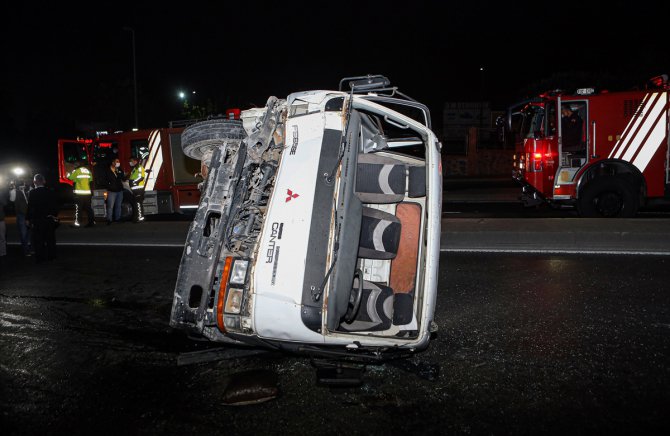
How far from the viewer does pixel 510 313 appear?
4992mm

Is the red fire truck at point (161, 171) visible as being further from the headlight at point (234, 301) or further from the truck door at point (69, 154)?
the headlight at point (234, 301)

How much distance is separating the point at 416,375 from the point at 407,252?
144cm

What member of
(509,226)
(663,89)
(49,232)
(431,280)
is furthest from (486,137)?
(431,280)

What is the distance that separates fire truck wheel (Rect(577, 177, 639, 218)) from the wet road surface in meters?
3.92

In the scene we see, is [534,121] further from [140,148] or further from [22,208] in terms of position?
[140,148]

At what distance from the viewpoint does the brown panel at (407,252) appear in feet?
16.3

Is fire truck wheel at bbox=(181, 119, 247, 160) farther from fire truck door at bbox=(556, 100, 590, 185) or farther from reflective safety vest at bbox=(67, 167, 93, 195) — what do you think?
reflective safety vest at bbox=(67, 167, 93, 195)

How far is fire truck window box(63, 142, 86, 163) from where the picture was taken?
16.1 meters

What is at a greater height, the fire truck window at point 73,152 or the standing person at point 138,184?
the fire truck window at point 73,152

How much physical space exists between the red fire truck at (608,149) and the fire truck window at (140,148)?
1007 cm

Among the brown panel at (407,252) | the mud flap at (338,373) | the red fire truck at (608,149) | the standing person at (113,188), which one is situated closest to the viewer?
the mud flap at (338,373)

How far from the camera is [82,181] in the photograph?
43.2 ft

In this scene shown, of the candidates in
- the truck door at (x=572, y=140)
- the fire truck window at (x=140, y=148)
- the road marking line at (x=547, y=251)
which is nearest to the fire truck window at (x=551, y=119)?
the truck door at (x=572, y=140)

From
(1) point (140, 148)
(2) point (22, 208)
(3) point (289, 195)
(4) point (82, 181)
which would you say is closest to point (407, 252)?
(3) point (289, 195)
